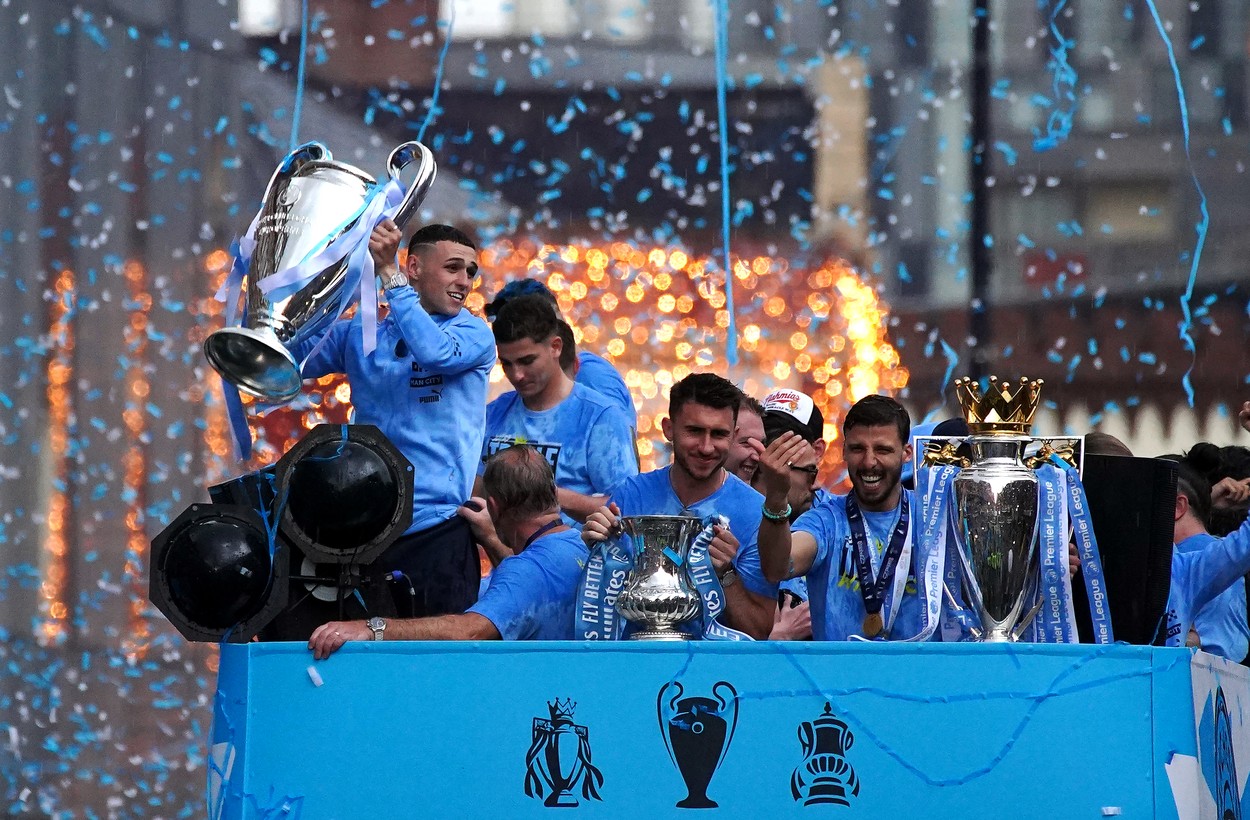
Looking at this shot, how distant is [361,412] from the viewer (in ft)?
12.4

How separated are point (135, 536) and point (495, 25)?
2.40 metres

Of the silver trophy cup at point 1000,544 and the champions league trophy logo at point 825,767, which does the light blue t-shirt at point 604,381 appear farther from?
the champions league trophy logo at point 825,767

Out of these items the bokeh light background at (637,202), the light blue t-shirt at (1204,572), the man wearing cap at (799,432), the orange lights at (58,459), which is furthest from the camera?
the bokeh light background at (637,202)

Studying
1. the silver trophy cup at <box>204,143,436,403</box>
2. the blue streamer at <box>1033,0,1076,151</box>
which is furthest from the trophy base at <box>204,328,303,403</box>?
the blue streamer at <box>1033,0,1076,151</box>

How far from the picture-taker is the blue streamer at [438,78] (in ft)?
21.8

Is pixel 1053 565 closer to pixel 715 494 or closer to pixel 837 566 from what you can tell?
pixel 837 566

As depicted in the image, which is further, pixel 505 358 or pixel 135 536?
pixel 135 536

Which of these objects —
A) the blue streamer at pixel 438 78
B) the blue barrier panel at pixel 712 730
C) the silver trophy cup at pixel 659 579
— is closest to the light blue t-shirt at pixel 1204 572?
the blue barrier panel at pixel 712 730

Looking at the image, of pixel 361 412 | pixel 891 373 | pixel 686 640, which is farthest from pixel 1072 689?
pixel 891 373

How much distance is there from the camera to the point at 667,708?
8.76 feet

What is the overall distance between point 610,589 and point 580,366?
5.31 feet

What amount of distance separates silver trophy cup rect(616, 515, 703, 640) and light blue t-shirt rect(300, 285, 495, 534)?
2.98 feet

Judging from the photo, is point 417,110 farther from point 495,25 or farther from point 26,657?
point 26,657

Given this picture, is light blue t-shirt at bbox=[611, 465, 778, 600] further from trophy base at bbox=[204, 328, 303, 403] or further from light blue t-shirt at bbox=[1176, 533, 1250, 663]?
light blue t-shirt at bbox=[1176, 533, 1250, 663]
